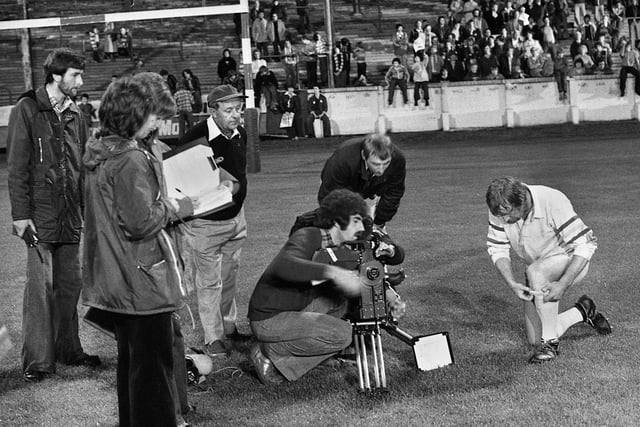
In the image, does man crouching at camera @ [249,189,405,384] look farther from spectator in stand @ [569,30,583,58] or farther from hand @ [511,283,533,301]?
spectator in stand @ [569,30,583,58]

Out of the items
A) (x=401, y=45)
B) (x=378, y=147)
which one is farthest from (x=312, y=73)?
(x=378, y=147)

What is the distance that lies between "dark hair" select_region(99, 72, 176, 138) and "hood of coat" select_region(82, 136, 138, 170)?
0.11 ft

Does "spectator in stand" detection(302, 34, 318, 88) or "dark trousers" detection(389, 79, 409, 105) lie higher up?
"spectator in stand" detection(302, 34, 318, 88)

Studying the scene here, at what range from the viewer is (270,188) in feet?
61.6

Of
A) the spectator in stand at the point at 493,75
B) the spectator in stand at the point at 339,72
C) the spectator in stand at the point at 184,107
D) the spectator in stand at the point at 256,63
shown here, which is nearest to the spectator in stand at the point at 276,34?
the spectator in stand at the point at 256,63

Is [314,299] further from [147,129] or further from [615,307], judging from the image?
[615,307]

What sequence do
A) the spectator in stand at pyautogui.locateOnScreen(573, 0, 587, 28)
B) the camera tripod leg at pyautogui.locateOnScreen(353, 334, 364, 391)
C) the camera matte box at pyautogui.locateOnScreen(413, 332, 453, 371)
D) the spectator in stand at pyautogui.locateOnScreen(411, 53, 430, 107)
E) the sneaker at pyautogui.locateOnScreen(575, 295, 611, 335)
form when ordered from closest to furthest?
the camera tripod leg at pyautogui.locateOnScreen(353, 334, 364, 391)
the camera matte box at pyautogui.locateOnScreen(413, 332, 453, 371)
the sneaker at pyautogui.locateOnScreen(575, 295, 611, 335)
the spectator in stand at pyautogui.locateOnScreen(411, 53, 430, 107)
the spectator in stand at pyautogui.locateOnScreen(573, 0, 587, 28)

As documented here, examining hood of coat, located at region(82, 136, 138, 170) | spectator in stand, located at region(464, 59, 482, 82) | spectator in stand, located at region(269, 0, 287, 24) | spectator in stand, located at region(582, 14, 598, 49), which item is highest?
spectator in stand, located at region(269, 0, 287, 24)

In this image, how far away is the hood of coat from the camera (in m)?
4.88

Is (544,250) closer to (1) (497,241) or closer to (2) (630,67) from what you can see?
(1) (497,241)

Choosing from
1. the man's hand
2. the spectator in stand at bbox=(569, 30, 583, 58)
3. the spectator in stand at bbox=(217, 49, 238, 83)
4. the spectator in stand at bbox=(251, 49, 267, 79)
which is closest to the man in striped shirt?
the man's hand

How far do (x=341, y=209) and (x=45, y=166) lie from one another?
2.04 meters

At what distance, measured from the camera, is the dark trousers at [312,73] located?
3284 cm

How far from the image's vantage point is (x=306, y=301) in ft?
22.3
